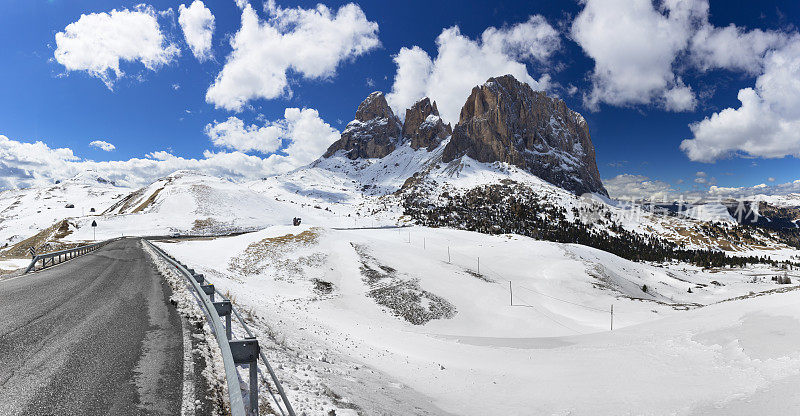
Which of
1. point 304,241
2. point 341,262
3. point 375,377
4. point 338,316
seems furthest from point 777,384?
point 304,241

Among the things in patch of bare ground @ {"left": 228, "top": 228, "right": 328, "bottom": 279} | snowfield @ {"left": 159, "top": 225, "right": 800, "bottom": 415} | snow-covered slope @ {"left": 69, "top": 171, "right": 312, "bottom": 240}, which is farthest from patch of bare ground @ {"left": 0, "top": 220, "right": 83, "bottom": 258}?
patch of bare ground @ {"left": 228, "top": 228, "right": 328, "bottom": 279}

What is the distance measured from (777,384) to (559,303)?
125ft

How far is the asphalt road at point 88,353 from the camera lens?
4.90 m

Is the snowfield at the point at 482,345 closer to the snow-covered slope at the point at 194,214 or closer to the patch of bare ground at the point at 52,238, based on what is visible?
the patch of bare ground at the point at 52,238

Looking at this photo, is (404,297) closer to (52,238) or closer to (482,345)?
(482,345)

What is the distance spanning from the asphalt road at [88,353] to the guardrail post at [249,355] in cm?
113

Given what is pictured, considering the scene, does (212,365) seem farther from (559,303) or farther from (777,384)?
(559,303)

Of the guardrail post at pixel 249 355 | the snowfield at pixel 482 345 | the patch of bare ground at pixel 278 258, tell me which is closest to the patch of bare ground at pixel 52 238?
the snowfield at pixel 482 345

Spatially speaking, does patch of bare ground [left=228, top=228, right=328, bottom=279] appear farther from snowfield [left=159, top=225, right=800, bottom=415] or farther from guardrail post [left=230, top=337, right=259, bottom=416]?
guardrail post [left=230, top=337, right=259, bottom=416]

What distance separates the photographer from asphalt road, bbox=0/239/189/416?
4.90 meters

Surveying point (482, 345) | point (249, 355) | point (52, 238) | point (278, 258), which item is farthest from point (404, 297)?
point (52, 238)

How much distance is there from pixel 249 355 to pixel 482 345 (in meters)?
21.3

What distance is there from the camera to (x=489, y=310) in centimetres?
3691

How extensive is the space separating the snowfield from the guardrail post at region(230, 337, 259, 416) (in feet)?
5.11
